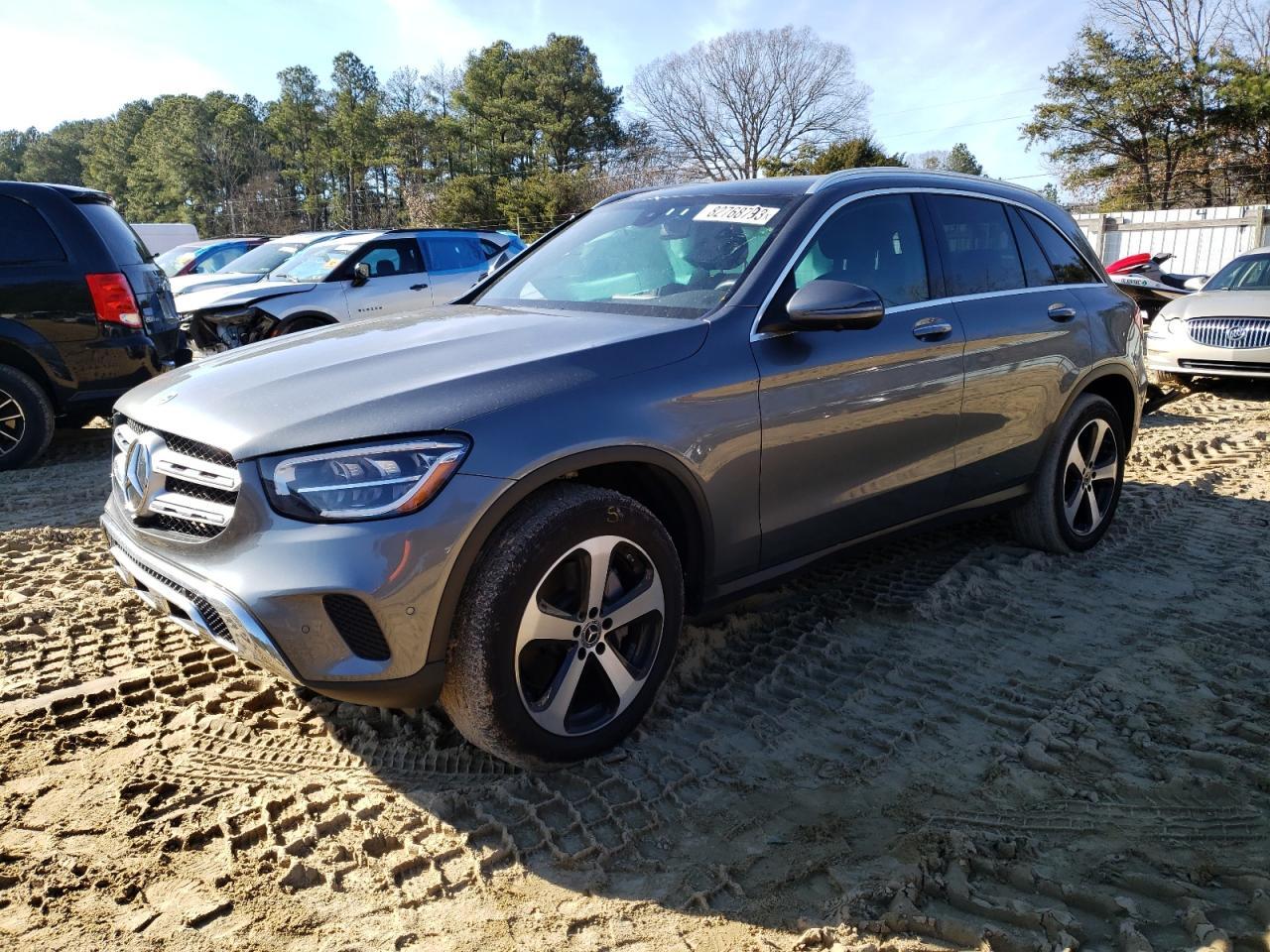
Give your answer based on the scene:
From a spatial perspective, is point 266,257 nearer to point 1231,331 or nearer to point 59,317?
point 59,317

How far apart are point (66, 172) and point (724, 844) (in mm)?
114969

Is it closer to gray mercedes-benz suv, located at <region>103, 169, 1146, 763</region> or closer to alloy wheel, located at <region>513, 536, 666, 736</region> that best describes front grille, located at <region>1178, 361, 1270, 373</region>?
gray mercedes-benz suv, located at <region>103, 169, 1146, 763</region>

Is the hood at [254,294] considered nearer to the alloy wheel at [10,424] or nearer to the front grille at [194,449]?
the alloy wheel at [10,424]

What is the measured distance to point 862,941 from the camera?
2.04m

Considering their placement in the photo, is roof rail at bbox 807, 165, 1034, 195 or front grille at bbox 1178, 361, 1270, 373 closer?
roof rail at bbox 807, 165, 1034, 195

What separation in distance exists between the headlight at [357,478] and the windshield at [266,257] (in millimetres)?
12232

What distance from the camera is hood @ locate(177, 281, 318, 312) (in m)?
9.47

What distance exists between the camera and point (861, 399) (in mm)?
3332

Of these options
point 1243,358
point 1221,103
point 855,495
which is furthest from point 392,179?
point 855,495

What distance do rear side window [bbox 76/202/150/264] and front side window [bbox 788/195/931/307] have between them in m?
5.36

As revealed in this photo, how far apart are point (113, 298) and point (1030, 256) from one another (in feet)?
A: 19.2

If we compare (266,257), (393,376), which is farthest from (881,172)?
(266,257)

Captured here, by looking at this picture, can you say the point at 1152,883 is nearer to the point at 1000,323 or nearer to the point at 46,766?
the point at 1000,323

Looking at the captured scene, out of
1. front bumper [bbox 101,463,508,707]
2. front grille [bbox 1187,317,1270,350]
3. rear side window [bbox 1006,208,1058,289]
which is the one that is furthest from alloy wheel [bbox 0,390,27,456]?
front grille [bbox 1187,317,1270,350]
